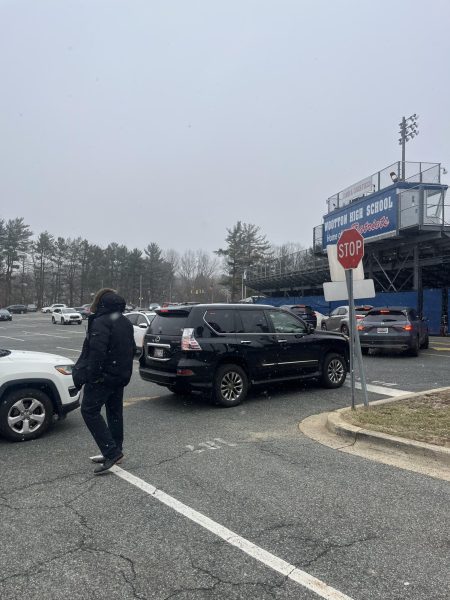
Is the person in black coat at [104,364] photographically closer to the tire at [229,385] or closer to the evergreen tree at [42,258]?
the tire at [229,385]

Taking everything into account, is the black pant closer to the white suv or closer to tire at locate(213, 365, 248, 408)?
the white suv

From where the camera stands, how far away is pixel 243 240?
7562 centimetres

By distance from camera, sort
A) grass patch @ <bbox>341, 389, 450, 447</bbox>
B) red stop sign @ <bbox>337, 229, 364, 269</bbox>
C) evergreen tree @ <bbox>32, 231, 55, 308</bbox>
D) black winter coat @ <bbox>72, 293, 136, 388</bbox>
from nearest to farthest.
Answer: black winter coat @ <bbox>72, 293, 136, 388</bbox>
grass patch @ <bbox>341, 389, 450, 447</bbox>
red stop sign @ <bbox>337, 229, 364, 269</bbox>
evergreen tree @ <bbox>32, 231, 55, 308</bbox>

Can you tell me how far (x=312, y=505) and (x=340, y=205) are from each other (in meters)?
28.8

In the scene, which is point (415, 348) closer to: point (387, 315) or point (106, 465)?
point (387, 315)

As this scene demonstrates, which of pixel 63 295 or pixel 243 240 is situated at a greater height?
pixel 243 240

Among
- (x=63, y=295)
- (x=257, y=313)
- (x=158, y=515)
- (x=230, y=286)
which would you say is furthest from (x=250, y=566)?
(x=63, y=295)

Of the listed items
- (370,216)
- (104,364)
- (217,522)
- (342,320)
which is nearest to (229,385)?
(104,364)

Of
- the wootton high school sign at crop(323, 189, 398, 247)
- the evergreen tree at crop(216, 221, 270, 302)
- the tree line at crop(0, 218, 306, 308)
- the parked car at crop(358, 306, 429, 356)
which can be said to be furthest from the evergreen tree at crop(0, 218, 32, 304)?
the parked car at crop(358, 306, 429, 356)

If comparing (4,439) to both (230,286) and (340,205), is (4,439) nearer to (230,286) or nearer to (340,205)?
(340,205)

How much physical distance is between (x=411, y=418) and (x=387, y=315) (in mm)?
9348

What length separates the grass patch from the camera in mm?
5672

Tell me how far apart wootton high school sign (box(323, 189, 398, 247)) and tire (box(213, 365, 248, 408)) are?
1508 cm

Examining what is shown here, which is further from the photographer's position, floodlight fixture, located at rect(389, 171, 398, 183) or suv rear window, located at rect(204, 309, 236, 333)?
floodlight fixture, located at rect(389, 171, 398, 183)
